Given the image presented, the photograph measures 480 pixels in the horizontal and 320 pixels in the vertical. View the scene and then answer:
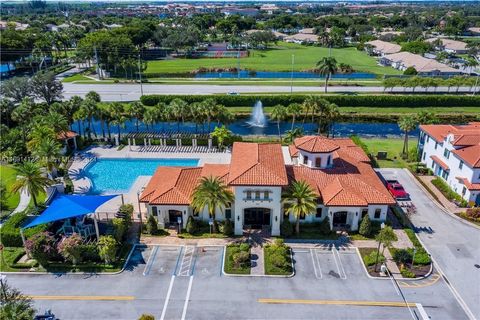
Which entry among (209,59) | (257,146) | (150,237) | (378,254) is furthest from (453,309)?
(209,59)

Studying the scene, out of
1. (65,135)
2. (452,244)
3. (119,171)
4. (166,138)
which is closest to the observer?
(452,244)

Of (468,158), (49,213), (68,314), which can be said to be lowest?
(68,314)

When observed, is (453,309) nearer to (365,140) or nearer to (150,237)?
(150,237)

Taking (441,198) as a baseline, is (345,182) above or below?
above

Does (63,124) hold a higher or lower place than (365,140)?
higher

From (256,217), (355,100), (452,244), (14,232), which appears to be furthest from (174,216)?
(355,100)

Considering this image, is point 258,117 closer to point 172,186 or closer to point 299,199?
point 172,186

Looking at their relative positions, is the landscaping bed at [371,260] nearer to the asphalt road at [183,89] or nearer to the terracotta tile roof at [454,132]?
the terracotta tile roof at [454,132]

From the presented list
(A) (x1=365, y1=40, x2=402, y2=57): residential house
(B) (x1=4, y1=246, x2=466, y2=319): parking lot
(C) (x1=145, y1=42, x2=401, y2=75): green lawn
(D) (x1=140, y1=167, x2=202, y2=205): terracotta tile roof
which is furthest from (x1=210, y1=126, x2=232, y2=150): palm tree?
(A) (x1=365, y1=40, x2=402, y2=57): residential house
